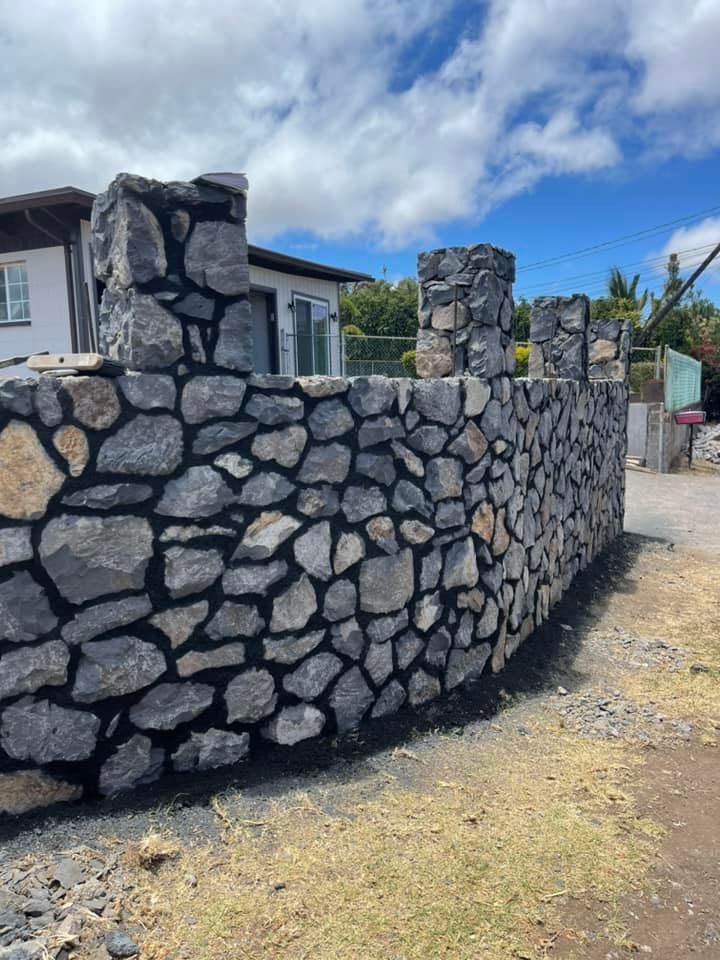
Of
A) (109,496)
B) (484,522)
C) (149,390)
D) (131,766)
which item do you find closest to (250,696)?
(131,766)

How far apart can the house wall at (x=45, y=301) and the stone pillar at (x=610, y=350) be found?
7.33 meters

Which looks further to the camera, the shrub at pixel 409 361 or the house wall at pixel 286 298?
the shrub at pixel 409 361

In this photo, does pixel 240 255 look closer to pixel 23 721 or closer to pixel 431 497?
pixel 431 497

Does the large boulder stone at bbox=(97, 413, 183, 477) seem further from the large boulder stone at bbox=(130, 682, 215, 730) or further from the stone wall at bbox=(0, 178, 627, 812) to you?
the large boulder stone at bbox=(130, 682, 215, 730)

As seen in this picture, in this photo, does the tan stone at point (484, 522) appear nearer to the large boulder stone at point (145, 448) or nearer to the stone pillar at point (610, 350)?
the large boulder stone at point (145, 448)

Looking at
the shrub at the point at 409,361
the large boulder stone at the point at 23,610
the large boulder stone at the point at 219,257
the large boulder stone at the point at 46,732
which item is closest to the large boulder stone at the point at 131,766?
the large boulder stone at the point at 46,732

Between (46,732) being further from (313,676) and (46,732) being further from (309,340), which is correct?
(309,340)

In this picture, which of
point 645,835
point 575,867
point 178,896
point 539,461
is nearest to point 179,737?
point 178,896

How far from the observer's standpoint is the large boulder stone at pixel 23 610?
8.92 ft

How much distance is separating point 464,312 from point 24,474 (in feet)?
9.68

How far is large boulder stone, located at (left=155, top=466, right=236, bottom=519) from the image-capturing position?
9.93 feet

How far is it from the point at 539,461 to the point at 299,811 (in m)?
3.49

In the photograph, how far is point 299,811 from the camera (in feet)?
10.1

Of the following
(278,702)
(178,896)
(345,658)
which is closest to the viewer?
(178,896)
